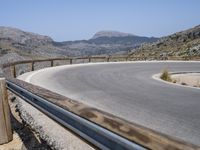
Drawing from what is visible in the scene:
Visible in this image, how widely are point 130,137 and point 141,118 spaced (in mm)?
5849

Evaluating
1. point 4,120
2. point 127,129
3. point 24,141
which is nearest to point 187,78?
point 24,141

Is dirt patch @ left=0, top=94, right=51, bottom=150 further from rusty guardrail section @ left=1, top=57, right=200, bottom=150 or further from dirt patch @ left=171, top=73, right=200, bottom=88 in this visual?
dirt patch @ left=171, top=73, right=200, bottom=88

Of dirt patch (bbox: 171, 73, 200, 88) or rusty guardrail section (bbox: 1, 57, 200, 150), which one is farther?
dirt patch (bbox: 171, 73, 200, 88)

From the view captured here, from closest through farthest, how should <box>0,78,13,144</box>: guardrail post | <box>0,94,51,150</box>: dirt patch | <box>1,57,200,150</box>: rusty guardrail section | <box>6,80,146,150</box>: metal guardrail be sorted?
<box>1,57,200,150</box>: rusty guardrail section < <box>6,80,146,150</box>: metal guardrail < <box>0,94,51,150</box>: dirt patch < <box>0,78,13,144</box>: guardrail post

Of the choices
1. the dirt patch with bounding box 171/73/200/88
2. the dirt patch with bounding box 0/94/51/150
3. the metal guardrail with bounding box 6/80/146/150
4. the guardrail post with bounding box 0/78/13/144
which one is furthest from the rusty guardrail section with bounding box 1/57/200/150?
the dirt patch with bounding box 171/73/200/88

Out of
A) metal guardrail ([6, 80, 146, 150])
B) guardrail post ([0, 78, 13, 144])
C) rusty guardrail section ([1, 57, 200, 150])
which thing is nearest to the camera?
rusty guardrail section ([1, 57, 200, 150])

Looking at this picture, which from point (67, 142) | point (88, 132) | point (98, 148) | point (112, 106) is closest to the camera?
point (98, 148)

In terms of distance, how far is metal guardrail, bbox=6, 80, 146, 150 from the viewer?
2.93m

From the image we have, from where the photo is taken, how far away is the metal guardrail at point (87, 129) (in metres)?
2.93

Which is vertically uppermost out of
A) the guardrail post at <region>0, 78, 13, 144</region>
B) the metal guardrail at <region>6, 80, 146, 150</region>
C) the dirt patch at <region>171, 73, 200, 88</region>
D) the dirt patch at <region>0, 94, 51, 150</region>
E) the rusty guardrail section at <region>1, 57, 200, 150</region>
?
the rusty guardrail section at <region>1, 57, 200, 150</region>

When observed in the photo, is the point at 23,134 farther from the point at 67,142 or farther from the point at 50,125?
the point at 67,142

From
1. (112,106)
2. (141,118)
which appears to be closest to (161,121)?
(141,118)

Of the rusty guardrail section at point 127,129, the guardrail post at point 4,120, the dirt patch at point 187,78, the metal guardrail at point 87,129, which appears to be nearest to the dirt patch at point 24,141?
the guardrail post at point 4,120

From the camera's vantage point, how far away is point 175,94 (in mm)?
13219
